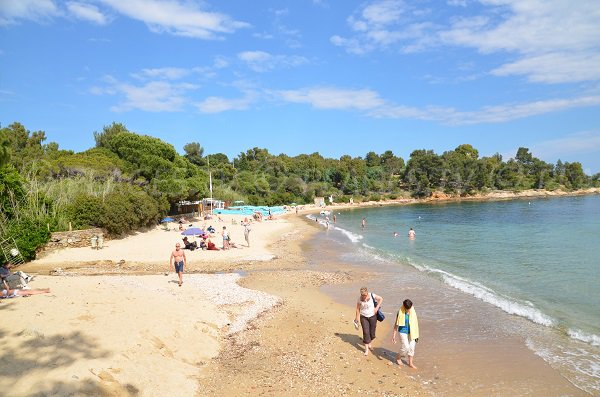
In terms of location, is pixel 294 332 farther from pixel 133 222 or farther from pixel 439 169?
pixel 439 169

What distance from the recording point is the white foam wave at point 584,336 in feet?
34.8

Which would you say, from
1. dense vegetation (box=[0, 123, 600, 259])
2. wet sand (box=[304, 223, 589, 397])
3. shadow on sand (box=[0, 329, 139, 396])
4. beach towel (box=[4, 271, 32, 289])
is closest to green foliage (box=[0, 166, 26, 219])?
dense vegetation (box=[0, 123, 600, 259])

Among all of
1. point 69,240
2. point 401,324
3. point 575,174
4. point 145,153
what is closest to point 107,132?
point 145,153

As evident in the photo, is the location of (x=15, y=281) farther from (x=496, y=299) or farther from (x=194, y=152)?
(x=194, y=152)

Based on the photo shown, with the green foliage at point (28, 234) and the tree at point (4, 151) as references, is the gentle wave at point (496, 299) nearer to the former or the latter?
the tree at point (4, 151)

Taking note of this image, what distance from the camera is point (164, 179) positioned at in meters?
37.1

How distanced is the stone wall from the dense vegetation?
2.08ft

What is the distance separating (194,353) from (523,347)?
8235 millimetres

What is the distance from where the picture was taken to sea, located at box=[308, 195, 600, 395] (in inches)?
412

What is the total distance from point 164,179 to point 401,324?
106ft

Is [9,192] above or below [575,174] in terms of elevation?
below

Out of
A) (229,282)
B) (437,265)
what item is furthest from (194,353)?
(437,265)

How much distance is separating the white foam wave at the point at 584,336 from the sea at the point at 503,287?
2cm

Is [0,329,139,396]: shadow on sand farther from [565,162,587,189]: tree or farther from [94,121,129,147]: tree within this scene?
[565,162,587,189]: tree
